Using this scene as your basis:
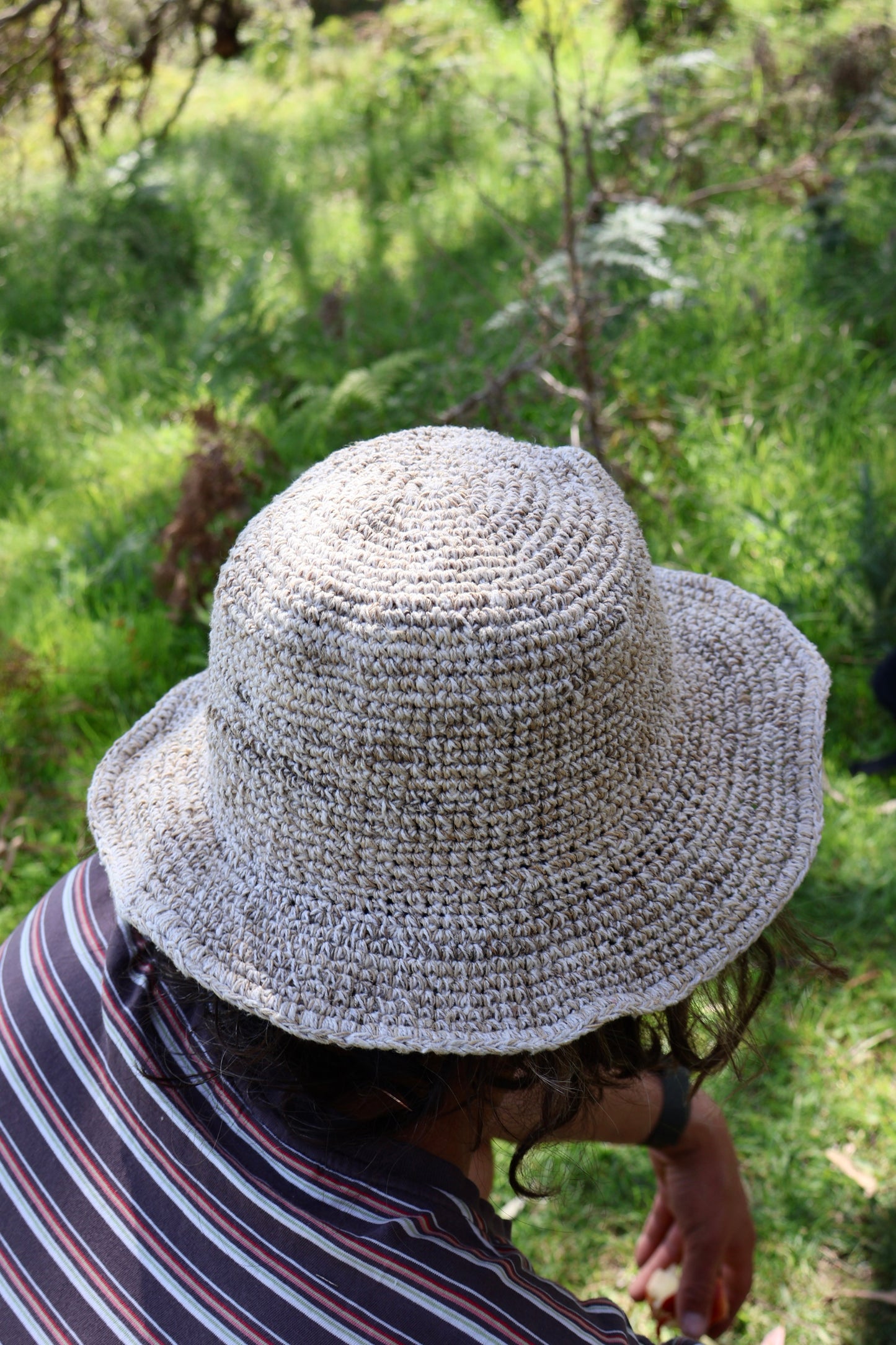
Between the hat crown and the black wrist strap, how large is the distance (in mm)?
887

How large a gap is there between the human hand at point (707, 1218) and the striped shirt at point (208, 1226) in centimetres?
72

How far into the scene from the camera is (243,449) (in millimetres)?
3611

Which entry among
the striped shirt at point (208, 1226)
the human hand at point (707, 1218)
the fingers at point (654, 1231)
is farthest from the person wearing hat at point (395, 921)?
the fingers at point (654, 1231)

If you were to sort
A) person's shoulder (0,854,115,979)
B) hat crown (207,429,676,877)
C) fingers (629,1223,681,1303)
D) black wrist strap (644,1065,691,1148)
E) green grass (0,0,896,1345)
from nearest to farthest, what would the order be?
1. hat crown (207,429,676,877)
2. person's shoulder (0,854,115,979)
3. black wrist strap (644,1065,691,1148)
4. fingers (629,1223,681,1303)
5. green grass (0,0,896,1345)

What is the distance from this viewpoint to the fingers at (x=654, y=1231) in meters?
2.12

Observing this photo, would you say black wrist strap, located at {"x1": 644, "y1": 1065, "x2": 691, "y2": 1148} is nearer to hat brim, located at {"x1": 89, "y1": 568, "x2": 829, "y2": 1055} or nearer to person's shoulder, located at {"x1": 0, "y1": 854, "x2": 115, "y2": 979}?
hat brim, located at {"x1": 89, "y1": 568, "x2": 829, "y2": 1055}

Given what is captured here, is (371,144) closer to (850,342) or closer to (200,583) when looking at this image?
(850,342)

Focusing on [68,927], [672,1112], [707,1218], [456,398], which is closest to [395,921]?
[68,927]

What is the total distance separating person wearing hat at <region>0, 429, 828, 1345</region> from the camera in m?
1.15

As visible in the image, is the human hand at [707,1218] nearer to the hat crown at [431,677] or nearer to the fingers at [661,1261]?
the fingers at [661,1261]

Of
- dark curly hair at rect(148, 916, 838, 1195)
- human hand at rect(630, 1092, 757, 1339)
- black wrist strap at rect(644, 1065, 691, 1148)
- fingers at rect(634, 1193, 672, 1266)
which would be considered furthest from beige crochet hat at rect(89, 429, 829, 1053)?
fingers at rect(634, 1193, 672, 1266)

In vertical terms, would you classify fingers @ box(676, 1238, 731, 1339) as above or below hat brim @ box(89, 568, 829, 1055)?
below

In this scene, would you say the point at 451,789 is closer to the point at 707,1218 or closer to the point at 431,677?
the point at 431,677

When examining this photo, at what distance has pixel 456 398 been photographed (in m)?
4.04
